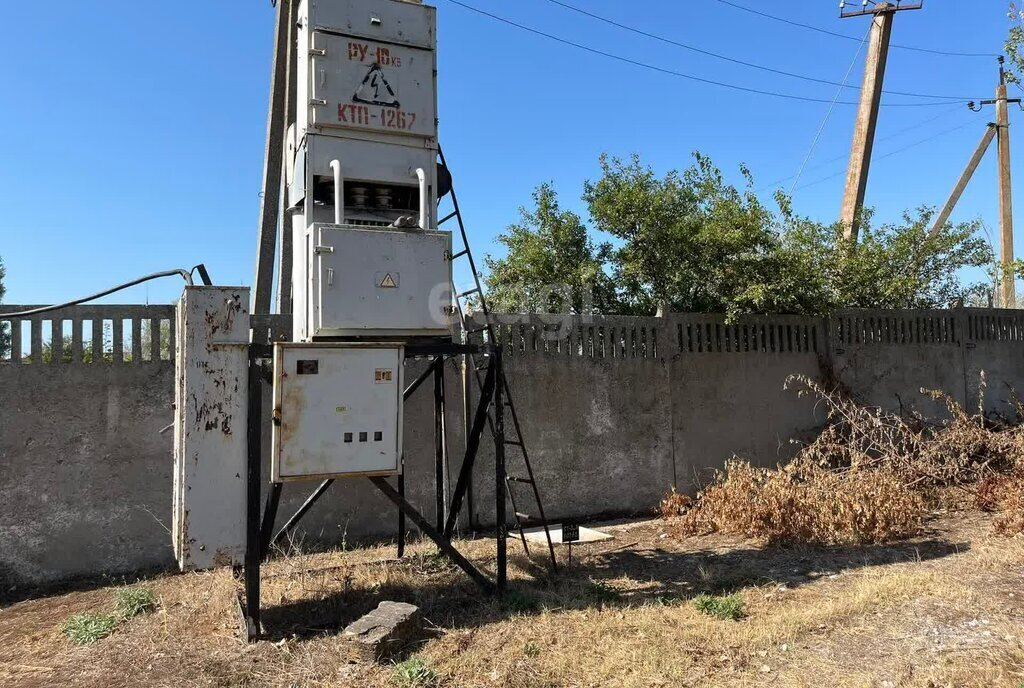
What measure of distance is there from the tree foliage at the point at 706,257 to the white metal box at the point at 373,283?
455 centimetres

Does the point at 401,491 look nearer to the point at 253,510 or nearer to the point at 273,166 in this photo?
the point at 253,510

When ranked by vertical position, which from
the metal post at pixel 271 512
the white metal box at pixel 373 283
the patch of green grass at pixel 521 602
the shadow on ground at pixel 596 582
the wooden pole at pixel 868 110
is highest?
the wooden pole at pixel 868 110

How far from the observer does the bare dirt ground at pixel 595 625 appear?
3814 millimetres

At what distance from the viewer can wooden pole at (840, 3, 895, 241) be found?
1201cm

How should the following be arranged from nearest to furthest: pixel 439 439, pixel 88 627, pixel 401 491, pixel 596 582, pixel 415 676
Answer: pixel 415 676 < pixel 88 627 < pixel 596 582 < pixel 401 491 < pixel 439 439

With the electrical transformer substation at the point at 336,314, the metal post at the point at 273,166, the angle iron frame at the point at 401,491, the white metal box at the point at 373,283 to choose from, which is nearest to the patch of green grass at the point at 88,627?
the electrical transformer substation at the point at 336,314

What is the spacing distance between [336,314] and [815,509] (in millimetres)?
5058

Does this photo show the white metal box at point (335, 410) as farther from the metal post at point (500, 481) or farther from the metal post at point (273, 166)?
the metal post at point (273, 166)

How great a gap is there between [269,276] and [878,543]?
7.64 m

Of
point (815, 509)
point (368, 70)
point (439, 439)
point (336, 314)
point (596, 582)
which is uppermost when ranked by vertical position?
point (368, 70)

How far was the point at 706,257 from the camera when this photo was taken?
862 centimetres

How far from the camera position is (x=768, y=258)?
8.59 m

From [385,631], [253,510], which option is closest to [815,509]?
[385,631]

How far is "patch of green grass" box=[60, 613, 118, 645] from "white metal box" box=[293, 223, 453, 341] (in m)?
2.31
